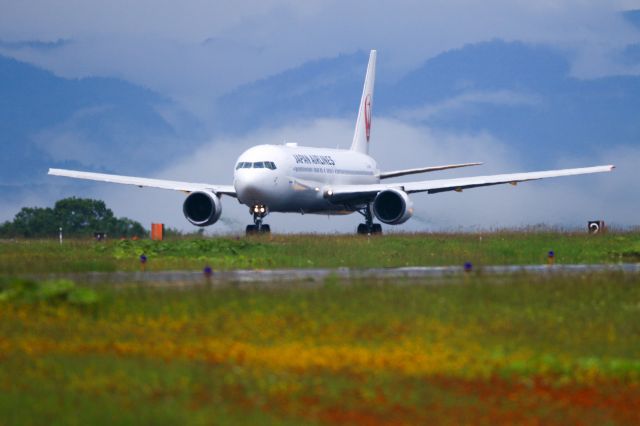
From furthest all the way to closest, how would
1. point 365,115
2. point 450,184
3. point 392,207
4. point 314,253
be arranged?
1. point 365,115
2. point 450,184
3. point 392,207
4. point 314,253

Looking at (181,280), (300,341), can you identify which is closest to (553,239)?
(181,280)

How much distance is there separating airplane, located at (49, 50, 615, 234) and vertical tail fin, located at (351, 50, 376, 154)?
7183 millimetres

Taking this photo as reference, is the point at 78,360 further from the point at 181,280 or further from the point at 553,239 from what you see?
the point at 553,239

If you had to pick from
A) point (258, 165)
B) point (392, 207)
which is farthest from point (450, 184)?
point (258, 165)

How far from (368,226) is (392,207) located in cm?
404

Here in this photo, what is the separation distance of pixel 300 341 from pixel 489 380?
3014mm

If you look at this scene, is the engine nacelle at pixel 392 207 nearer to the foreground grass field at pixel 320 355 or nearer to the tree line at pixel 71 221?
the tree line at pixel 71 221

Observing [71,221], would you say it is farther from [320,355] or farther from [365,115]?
[320,355]

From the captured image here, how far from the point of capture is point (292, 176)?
172 feet

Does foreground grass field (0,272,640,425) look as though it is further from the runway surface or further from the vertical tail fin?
the vertical tail fin

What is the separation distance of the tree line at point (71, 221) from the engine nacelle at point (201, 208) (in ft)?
49.7

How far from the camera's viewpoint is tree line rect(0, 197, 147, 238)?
68750 mm

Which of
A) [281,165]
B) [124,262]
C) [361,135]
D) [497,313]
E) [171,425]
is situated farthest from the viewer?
[361,135]

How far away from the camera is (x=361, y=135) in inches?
2648
